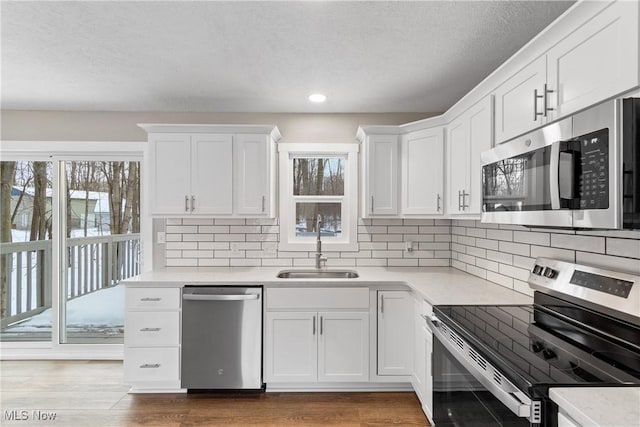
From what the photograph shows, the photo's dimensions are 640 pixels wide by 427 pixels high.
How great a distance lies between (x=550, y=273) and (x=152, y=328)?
105 inches

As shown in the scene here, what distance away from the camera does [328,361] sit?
107 inches

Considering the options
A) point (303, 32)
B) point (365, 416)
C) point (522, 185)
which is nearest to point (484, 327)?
point (522, 185)

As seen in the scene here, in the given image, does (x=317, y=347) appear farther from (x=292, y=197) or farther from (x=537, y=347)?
(x=537, y=347)

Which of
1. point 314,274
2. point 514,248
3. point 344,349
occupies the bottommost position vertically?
point 344,349

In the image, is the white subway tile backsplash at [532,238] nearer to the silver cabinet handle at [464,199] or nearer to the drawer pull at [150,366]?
the silver cabinet handle at [464,199]

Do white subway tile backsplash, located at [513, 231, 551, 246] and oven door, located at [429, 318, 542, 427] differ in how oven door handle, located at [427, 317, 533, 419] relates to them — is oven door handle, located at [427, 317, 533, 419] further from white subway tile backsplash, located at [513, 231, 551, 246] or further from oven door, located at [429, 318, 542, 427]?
white subway tile backsplash, located at [513, 231, 551, 246]

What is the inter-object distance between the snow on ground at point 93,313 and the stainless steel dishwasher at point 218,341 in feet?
4.15

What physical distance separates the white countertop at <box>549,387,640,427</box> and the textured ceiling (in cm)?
163

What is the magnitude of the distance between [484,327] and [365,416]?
1.31 metres

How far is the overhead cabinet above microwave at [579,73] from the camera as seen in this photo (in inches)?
44.4

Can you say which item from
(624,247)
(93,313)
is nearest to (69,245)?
(93,313)

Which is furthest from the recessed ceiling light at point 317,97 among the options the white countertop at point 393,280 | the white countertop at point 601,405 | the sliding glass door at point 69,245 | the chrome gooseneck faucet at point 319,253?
the white countertop at point 601,405

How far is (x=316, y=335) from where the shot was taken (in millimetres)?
2723

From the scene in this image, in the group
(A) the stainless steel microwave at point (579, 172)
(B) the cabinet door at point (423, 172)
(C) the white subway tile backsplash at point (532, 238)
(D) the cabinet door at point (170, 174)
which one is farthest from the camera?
(D) the cabinet door at point (170, 174)
